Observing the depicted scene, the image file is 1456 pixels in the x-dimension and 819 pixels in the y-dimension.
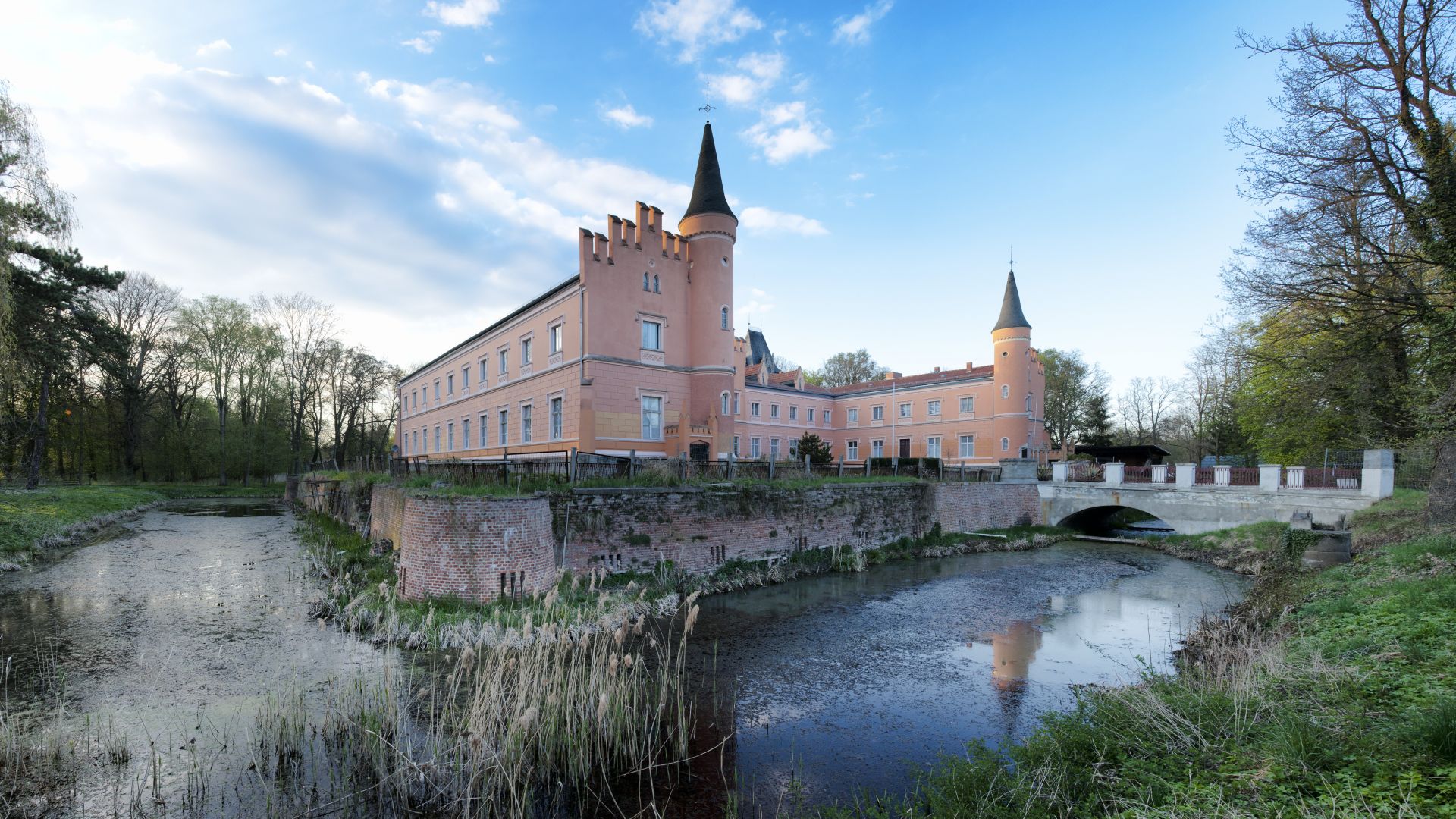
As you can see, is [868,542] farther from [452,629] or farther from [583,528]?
[452,629]

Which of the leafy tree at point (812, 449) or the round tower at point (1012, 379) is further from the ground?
the round tower at point (1012, 379)

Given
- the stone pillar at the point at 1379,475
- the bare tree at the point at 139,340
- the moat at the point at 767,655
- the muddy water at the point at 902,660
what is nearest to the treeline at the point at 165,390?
the bare tree at the point at 139,340

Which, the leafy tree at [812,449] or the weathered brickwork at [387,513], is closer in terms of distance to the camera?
the weathered brickwork at [387,513]

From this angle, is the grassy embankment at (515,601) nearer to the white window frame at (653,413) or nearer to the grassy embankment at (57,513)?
the grassy embankment at (57,513)

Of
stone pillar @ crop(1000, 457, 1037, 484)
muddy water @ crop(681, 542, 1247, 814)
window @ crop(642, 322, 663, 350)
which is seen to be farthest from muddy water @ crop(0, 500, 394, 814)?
stone pillar @ crop(1000, 457, 1037, 484)

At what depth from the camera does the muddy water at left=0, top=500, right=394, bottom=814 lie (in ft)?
20.8

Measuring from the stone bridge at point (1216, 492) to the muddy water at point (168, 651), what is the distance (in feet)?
86.4

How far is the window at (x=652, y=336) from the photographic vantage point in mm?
22017

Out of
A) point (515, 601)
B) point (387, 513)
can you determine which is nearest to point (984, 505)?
point (515, 601)

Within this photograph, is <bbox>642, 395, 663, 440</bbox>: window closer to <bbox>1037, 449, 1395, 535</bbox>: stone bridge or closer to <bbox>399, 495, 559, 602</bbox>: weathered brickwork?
<bbox>399, 495, 559, 602</bbox>: weathered brickwork

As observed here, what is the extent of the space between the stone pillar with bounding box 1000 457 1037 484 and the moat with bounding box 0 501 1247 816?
34.0 feet

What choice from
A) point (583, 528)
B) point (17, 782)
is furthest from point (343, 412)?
point (17, 782)

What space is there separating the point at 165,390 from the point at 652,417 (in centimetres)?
4062

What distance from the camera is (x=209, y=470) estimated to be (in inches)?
1688
